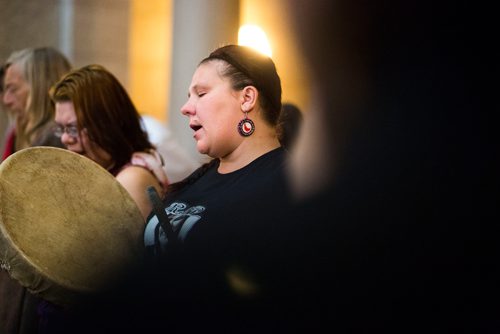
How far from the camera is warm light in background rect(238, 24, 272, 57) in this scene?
4.15 meters

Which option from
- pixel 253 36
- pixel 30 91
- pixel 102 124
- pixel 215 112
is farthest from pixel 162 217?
pixel 253 36

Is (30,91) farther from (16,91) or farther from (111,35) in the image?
(111,35)

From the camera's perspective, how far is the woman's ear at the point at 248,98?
7.66 ft

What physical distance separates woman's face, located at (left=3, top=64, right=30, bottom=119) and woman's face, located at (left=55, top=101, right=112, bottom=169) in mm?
1036

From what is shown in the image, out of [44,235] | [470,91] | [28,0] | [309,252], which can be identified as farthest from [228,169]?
[28,0]

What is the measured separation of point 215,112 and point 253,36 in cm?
204

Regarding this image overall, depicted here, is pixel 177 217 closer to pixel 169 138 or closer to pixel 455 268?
pixel 455 268

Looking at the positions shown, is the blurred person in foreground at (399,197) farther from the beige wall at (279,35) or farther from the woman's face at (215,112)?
the beige wall at (279,35)

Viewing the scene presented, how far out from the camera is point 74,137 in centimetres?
319

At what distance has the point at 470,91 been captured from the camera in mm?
1181

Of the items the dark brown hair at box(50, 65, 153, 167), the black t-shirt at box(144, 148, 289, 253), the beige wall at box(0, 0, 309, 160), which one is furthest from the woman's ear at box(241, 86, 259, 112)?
the beige wall at box(0, 0, 309, 160)

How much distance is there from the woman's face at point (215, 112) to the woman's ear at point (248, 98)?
0.04 ft

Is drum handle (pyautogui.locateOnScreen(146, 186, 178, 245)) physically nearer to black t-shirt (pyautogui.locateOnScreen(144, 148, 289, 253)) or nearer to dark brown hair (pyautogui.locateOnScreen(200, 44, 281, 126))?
black t-shirt (pyautogui.locateOnScreen(144, 148, 289, 253))

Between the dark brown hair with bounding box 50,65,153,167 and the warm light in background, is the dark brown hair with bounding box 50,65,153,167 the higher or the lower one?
the lower one
